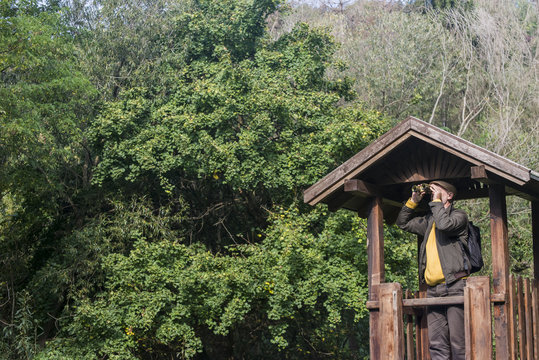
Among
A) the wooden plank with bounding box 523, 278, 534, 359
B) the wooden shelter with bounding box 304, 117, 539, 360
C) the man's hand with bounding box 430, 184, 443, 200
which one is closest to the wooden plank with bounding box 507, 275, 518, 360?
the wooden shelter with bounding box 304, 117, 539, 360

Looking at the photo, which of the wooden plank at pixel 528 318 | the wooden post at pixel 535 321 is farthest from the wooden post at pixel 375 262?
the wooden post at pixel 535 321

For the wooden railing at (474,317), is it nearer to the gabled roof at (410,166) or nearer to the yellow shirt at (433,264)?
the yellow shirt at (433,264)

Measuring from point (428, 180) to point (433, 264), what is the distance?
3.29ft

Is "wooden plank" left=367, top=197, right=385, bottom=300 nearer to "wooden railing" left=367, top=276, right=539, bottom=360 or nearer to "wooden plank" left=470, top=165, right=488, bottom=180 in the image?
"wooden railing" left=367, top=276, right=539, bottom=360

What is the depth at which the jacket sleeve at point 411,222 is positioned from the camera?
8156 mm

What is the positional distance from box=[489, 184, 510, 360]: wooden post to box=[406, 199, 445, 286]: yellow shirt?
0.56 m

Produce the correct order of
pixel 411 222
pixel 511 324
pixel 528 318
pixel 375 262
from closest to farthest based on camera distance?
pixel 511 324
pixel 528 318
pixel 375 262
pixel 411 222

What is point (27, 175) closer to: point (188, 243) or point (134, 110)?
point (134, 110)

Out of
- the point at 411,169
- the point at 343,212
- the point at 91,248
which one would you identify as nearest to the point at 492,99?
the point at 343,212

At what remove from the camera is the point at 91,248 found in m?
17.7

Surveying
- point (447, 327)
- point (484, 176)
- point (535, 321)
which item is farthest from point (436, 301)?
point (535, 321)

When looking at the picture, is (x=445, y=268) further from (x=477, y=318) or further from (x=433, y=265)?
(x=477, y=318)

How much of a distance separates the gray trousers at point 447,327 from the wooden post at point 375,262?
1.87ft

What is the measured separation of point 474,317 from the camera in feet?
23.3
